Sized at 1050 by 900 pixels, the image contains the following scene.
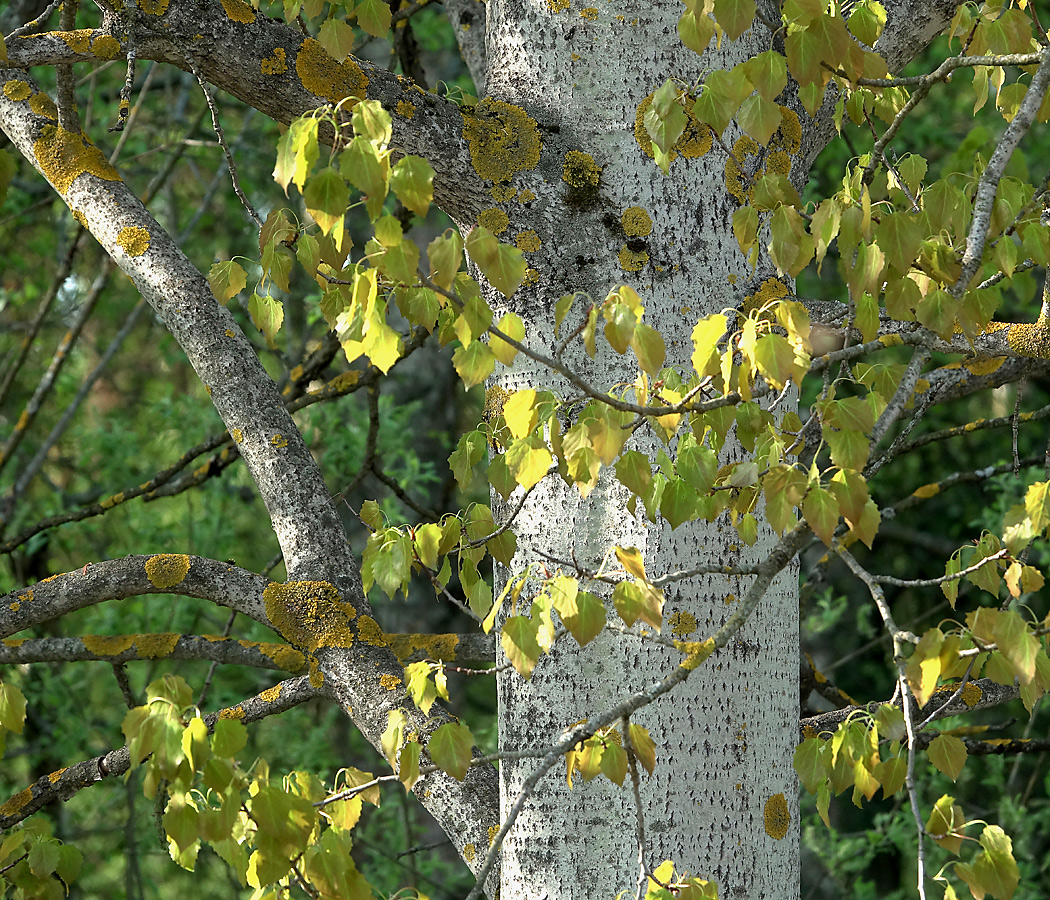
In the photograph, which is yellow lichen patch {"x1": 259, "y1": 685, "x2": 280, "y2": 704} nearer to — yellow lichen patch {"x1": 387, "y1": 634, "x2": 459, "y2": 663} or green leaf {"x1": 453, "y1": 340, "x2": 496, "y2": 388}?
yellow lichen patch {"x1": 387, "y1": 634, "x2": 459, "y2": 663}

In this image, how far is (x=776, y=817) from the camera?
5.19 feet

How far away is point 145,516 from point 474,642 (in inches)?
90.2

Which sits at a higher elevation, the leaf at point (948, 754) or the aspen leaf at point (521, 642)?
the aspen leaf at point (521, 642)

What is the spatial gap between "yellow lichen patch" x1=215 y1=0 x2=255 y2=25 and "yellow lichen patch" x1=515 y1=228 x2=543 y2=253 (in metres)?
0.52

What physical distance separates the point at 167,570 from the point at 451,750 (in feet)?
2.42

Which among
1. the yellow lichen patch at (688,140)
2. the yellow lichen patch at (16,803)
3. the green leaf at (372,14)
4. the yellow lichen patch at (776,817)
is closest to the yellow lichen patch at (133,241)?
the green leaf at (372,14)

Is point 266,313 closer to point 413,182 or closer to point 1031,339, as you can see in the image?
point 413,182

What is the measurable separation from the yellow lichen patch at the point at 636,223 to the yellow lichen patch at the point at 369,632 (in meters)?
0.76

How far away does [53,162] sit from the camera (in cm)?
189

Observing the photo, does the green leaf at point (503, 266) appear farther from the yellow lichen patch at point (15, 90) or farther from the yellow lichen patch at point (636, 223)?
the yellow lichen patch at point (15, 90)

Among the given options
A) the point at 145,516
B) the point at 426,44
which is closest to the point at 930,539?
the point at 426,44

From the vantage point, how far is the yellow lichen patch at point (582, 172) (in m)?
1.63

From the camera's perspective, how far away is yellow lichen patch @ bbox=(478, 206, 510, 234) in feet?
5.40

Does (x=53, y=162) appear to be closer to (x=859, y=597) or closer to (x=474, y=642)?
(x=474, y=642)
